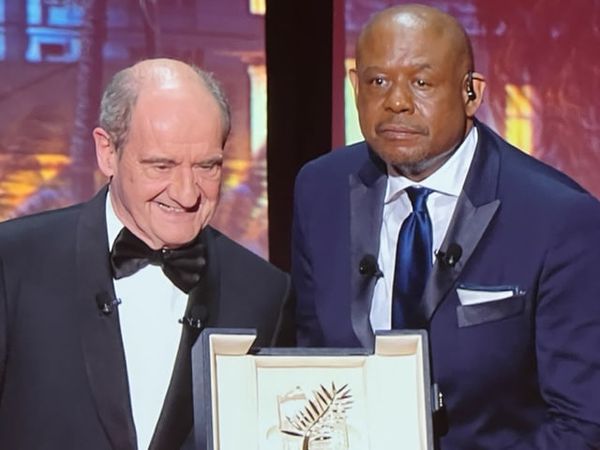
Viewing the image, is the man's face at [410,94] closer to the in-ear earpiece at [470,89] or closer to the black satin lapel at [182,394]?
the in-ear earpiece at [470,89]

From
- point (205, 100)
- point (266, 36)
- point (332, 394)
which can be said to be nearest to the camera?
point (332, 394)

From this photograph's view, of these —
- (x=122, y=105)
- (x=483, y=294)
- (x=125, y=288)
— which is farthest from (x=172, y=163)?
(x=483, y=294)

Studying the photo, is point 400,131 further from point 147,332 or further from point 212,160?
point 147,332

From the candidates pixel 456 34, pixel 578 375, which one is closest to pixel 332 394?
pixel 578 375

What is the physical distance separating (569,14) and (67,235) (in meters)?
1.99

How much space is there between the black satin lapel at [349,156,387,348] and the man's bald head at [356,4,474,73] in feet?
0.99

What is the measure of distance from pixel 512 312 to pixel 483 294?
2.4 inches

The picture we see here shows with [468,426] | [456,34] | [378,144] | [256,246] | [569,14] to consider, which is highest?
[569,14]

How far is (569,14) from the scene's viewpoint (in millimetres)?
3754

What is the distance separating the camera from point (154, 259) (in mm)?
2305

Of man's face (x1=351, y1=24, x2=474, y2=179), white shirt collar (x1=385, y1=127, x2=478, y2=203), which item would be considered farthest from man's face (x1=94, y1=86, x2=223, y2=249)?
white shirt collar (x1=385, y1=127, x2=478, y2=203)

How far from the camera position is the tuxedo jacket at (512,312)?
90.1 inches

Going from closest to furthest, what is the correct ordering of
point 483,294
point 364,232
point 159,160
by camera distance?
point 159,160 → point 483,294 → point 364,232

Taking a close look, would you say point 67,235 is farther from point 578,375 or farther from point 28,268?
point 578,375
